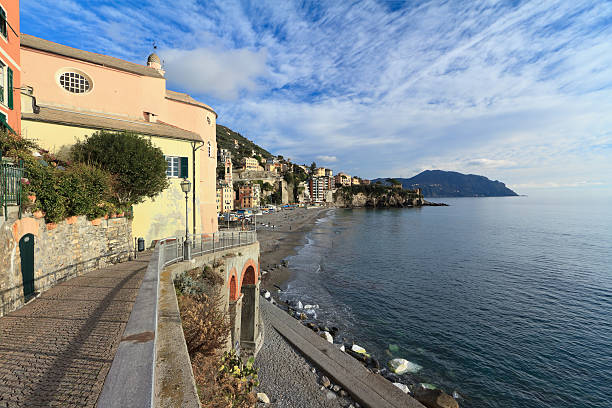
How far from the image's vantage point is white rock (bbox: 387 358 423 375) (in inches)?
626

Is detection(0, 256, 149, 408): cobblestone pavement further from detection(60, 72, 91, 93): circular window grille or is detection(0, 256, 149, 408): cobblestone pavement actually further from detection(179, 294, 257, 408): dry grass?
detection(60, 72, 91, 93): circular window grille

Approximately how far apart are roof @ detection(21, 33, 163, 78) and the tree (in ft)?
21.4

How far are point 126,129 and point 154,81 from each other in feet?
20.0

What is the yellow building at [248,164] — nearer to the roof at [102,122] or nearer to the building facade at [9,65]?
the roof at [102,122]

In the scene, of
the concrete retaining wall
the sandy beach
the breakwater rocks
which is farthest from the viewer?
the sandy beach

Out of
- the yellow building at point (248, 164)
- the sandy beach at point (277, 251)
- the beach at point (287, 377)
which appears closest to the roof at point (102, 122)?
the beach at point (287, 377)

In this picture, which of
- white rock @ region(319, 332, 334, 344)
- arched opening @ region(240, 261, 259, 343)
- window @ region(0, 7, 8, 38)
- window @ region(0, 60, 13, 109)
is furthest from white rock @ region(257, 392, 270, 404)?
window @ region(0, 7, 8, 38)

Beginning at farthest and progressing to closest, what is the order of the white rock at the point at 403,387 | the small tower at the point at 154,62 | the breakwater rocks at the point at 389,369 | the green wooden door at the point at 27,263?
the small tower at the point at 154,62
the white rock at the point at 403,387
the breakwater rocks at the point at 389,369
the green wooden door at the point at 27,263

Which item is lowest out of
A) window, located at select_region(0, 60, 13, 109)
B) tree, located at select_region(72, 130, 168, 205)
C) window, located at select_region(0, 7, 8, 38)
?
tree, located at select_region(72, 130, 168, 205)

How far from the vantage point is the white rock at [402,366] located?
52.1ft

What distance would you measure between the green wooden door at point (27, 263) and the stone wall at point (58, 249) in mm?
132

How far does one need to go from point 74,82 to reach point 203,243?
49.0 feet

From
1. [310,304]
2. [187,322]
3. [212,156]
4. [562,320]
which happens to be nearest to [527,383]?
[562,320]

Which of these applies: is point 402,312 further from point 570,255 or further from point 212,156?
point 570,255
